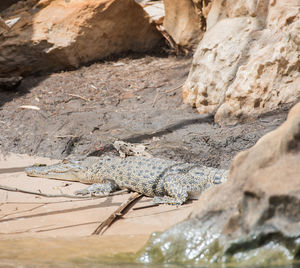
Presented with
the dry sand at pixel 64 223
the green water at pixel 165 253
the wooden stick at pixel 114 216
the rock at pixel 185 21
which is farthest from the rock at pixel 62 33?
the green water at pixel 165 253

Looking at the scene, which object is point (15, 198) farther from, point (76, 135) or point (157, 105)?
point (157, 105)

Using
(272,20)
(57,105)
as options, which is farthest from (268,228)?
(57,105)

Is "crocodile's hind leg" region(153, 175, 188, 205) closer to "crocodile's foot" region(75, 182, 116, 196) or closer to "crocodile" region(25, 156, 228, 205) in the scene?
"crocodile" region(25, 156, 228, 205)

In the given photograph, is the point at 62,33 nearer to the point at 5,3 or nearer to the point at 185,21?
the point at 185,21

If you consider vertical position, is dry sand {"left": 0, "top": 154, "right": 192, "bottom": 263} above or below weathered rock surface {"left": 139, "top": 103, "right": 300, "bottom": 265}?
below

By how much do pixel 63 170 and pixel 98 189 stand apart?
0.68 metres

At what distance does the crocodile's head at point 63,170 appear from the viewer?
6082mm

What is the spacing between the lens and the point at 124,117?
7477 mm

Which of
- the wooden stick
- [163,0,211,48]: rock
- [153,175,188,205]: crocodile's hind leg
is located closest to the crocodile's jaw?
the wooden stick

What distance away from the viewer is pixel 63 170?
6.18m

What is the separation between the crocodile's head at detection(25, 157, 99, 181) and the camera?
6.08 meters

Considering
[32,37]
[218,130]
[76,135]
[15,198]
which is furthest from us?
[32,37]

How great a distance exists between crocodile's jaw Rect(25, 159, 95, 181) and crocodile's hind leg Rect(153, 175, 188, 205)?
122 centimetres

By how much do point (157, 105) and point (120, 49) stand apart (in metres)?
2.62
